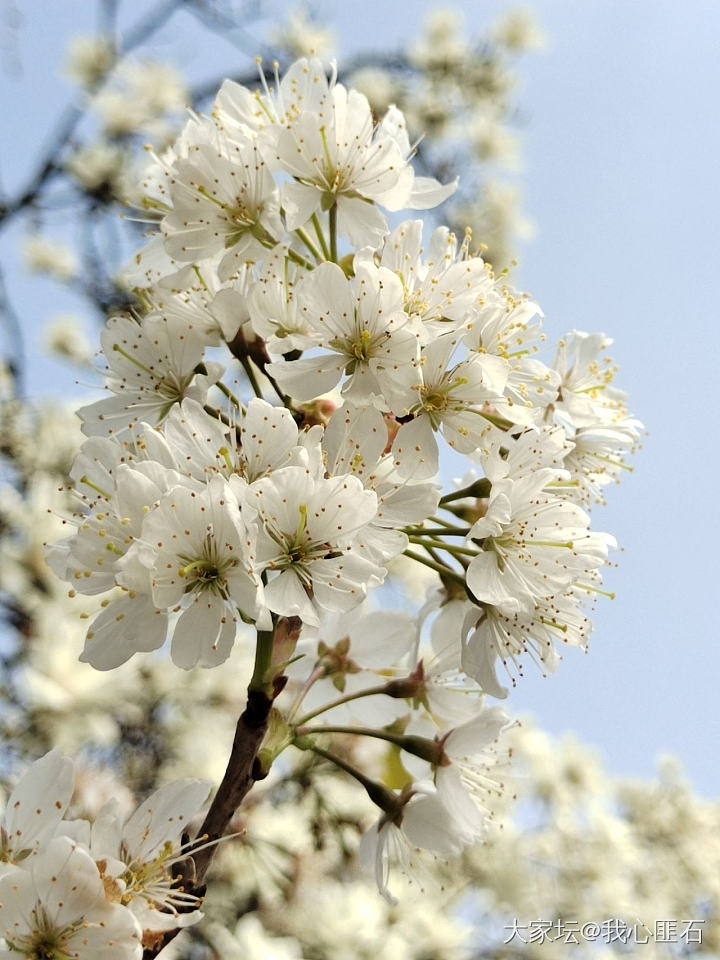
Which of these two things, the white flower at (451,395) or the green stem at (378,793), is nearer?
the white flower at (451,395)

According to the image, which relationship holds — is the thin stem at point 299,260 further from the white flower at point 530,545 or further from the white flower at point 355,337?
the white flower at point 530,545

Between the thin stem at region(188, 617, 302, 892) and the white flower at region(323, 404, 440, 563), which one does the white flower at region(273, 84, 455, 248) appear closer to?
the white flower at region(323, 404, 440, 563)

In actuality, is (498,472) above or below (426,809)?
above

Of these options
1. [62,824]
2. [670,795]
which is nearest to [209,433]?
[62,824]

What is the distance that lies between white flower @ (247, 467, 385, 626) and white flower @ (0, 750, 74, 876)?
32 centimetres

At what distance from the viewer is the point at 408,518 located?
1.04 m

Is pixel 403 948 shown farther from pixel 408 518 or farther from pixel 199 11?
pixel 199 11

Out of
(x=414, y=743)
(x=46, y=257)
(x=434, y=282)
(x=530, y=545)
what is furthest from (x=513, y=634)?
(x=46, y=257)

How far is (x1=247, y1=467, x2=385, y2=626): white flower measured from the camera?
3.06ft

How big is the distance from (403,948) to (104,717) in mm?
1239

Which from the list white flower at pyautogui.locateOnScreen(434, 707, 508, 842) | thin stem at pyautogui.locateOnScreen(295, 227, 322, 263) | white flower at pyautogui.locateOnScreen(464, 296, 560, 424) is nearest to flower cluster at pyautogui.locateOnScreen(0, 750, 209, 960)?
white flower at pyautogui.locateOnScreen(434, 707, 508, 842)

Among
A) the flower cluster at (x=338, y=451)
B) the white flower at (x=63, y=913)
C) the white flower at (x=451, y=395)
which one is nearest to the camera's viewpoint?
the white flower at (x=63, y=913)

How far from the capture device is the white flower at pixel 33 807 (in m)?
0.94

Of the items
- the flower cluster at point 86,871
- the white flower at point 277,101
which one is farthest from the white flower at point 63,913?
the white flower at point 277,101
